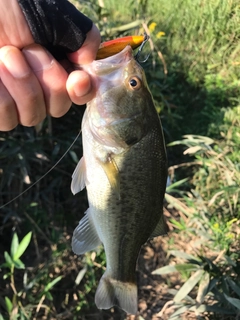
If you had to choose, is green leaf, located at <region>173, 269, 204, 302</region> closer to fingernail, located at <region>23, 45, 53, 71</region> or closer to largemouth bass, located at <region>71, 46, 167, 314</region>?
largemouth bass, located at <region>71, 46, 167, 314</region>

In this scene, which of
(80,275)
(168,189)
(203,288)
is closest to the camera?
(203,288)

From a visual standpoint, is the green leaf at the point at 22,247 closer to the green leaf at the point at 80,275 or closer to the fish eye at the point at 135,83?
the green leaf at the point at 80,275

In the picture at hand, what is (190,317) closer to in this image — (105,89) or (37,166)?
(37,166)

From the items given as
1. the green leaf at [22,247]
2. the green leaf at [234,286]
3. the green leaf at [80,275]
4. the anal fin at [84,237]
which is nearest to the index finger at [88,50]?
the anal fin at [84,237]

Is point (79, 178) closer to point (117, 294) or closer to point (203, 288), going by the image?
point (117, 294)

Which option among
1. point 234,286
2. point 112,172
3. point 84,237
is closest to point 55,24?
point 112,172

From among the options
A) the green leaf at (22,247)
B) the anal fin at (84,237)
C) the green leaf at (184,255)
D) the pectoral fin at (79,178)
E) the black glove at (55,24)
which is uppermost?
the black glove at (55,24)
